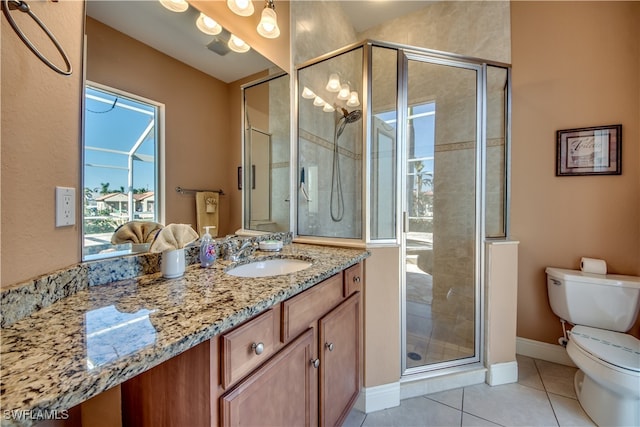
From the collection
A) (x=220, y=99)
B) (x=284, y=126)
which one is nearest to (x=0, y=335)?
(x=220, y=99)

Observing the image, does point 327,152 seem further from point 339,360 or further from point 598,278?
point 598,278

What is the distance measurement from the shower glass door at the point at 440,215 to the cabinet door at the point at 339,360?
44 cm

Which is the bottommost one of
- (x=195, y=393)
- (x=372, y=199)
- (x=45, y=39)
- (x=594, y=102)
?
(x=195, y=393)

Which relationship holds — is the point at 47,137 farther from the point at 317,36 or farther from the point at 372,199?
the point at 317,36

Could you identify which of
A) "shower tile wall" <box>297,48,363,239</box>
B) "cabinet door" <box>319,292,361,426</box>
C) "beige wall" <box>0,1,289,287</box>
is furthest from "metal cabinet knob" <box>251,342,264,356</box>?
"shower tile wall" <box>297,48,363,239</box>

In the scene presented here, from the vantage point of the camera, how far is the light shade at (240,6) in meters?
1.29

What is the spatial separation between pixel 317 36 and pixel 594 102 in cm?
201

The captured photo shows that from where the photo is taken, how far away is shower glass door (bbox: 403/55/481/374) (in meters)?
1.75

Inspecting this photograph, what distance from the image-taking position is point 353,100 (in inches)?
73.0

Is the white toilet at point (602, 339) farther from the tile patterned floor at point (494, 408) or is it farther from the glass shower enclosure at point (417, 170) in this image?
the glass shower enclosure at point (417, 170)

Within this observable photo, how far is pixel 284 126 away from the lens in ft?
5.85

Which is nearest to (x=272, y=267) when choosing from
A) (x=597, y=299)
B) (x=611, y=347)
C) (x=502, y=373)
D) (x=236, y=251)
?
(x=236, y=251)

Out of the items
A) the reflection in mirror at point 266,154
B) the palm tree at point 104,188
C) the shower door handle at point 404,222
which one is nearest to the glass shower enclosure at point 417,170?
the shower door handle at point 404,222

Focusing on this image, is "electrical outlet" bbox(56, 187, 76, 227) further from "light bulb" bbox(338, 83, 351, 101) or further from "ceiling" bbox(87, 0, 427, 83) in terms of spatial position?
"light bulb" bbox(338, 83, 351, 101)
